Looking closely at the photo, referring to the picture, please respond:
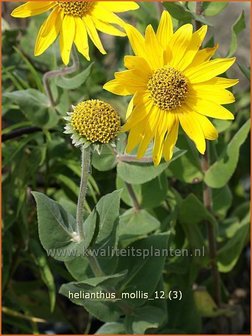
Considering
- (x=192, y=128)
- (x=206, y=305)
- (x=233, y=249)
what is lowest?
(x=206, y=305)

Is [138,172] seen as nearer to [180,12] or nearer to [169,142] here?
[169,142]

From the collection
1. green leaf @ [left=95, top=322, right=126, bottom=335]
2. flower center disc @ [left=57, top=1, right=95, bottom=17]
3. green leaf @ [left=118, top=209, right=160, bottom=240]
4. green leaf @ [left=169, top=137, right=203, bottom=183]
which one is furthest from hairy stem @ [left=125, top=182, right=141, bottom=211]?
flower center disc @ [left=57, top=1, right=95, bottom=17]

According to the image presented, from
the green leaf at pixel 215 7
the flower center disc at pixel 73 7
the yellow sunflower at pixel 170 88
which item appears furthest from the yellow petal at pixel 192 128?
the green leaf at pixel 215 7

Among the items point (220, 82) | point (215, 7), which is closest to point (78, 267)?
point (220, 82)

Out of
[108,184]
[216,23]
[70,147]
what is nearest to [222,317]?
[108,184]

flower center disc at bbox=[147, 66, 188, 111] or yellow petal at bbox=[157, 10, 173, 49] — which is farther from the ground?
yellow petal at bbox=[157, 10, 173, 49]

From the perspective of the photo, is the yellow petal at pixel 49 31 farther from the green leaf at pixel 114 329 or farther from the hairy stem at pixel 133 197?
the green leaf at pixel 114 329

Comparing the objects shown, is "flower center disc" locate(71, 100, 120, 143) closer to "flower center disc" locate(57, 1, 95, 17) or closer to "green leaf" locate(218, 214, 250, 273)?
"flower center disc" locate(57, 1, 95, 17)
